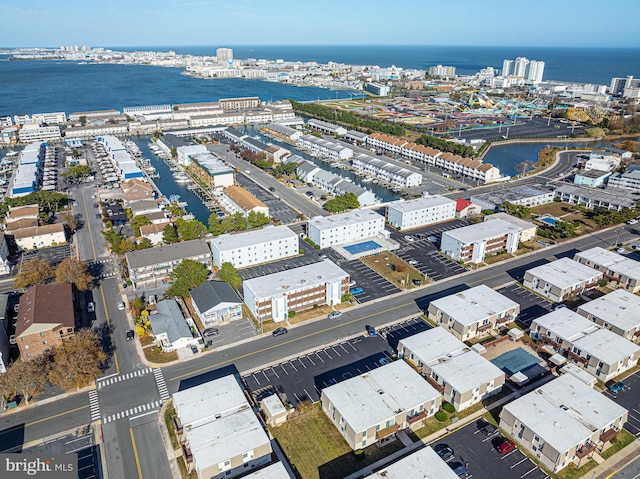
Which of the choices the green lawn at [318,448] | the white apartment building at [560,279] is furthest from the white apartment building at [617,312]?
the green lawn at [318,448]

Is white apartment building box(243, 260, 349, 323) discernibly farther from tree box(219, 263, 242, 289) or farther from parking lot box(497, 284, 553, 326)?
parking lot box(497, 284, 553, 326)

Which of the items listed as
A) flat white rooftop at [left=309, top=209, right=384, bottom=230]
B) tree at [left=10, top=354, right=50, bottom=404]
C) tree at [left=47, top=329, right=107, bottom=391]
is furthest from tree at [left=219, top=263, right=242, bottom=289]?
tree at [left=10, top=354, right=50, bottom=404]

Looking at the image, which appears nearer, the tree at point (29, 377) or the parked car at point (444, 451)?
the parked car at point (444, 451)

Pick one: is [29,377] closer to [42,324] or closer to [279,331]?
[42,324]

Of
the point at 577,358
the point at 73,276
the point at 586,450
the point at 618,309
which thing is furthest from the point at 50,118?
the point at 586,450

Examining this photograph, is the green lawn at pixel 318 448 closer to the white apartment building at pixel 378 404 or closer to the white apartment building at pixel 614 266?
the white apartment building at pixel 378 404

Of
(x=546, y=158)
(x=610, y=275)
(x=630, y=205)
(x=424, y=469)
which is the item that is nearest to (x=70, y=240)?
(x=424, y=469)
